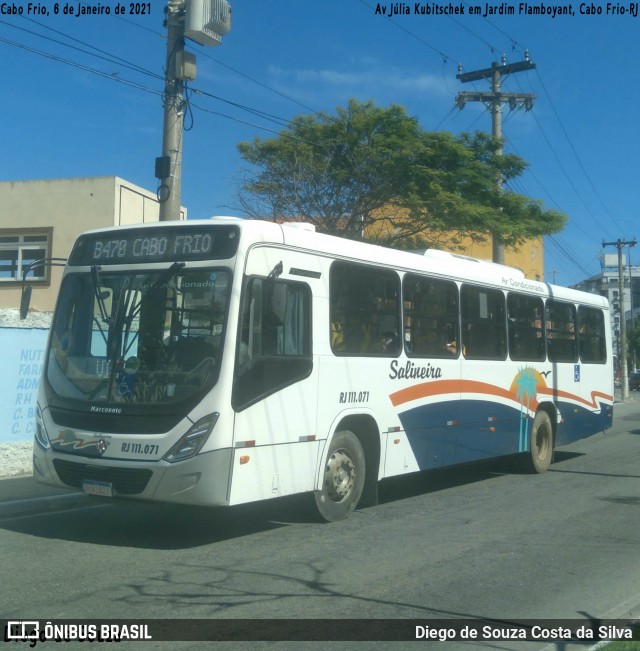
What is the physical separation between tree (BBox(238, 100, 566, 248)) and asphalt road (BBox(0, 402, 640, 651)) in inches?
402

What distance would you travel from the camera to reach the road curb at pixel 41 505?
33.2ft

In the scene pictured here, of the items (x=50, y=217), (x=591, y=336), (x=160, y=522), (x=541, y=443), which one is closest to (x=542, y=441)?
(x=541, y=443)

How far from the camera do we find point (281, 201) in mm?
21312

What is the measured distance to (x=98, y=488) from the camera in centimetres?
822

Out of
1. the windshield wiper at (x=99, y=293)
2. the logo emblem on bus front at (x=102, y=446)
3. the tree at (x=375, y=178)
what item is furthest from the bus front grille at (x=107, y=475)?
the tree at (x=375, y=178)

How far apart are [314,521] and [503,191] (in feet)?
49.8

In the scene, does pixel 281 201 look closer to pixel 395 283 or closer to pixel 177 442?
pixel 395 283

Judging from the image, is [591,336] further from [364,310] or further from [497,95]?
[497,95]

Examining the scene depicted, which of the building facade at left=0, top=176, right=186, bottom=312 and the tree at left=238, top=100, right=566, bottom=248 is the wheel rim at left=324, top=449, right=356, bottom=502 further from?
→ the building facade at left=0, top=176, right=186, bottom=312

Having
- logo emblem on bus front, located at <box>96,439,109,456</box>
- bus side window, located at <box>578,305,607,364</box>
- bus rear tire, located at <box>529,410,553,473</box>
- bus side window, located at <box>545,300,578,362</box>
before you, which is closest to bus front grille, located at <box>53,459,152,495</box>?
logo emblem on bus front, located at <box>96,439,109,456</box>

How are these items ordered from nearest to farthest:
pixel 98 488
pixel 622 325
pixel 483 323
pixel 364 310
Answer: pixel 98 488 → pixel 364 310 → pixel 483 323 → pixel 622 325

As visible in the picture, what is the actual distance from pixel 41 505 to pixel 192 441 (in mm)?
3588

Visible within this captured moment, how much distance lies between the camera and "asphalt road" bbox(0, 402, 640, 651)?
6.34m

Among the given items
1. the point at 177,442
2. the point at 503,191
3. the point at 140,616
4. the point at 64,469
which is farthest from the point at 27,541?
the point at 503,191
